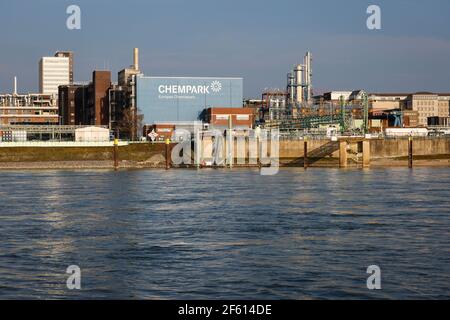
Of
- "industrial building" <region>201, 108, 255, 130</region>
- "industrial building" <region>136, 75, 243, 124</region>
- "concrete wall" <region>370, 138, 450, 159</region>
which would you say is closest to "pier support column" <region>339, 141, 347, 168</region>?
"concrete wall" <region>370, 138, 450, 159</region>

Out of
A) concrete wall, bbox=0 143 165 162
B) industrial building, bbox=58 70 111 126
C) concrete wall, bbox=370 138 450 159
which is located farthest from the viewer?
industrial building, bbox=58 70 111 126

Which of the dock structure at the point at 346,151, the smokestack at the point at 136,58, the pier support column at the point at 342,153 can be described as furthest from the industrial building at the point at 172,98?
the pier support column at the point at 342,153

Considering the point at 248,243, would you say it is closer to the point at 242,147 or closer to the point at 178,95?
the point at 242,147

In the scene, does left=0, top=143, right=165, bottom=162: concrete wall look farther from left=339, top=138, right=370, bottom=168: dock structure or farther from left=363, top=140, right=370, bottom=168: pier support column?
left=363, top=140, right=370, bottom=168: pier support column

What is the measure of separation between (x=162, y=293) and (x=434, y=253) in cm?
1093

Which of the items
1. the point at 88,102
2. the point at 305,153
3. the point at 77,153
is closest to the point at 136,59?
the point at 88,102

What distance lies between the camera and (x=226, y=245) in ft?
100

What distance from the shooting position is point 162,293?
22.0m

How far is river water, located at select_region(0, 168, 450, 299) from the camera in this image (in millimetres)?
22688

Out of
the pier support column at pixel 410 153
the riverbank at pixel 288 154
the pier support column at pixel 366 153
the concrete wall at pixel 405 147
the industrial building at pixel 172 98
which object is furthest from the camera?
the industrial building at pixel 172 98

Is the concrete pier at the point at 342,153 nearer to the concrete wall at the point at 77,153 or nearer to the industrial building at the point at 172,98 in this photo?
the concrete wall at the point at 77,153

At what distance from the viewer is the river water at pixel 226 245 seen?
74.4ft

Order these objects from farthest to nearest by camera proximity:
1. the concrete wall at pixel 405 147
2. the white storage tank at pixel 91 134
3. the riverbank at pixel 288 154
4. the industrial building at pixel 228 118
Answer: the industrial building at pixel 228 118, the white storage tank at pixel 91 134, the concrete wall at pixel 405 147, the riverbank at pixel 288 154
